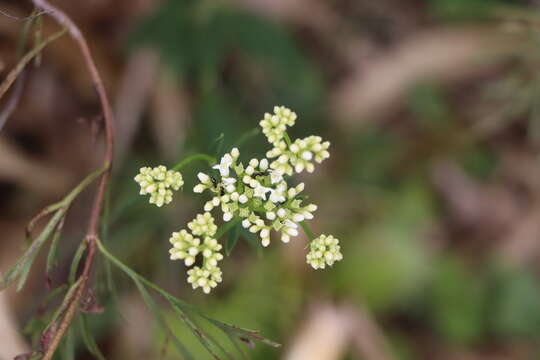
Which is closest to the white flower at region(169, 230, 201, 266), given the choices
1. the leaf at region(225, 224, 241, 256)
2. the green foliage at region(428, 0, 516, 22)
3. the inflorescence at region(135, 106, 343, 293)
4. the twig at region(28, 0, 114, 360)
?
the inflorescence at region(135, 106, 343, 293)

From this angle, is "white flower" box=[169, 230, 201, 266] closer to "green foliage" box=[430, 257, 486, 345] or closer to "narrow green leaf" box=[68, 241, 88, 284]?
"narrow green leaf" box=[68, 241, 88, 284]

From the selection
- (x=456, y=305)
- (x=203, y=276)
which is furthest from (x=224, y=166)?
(x=456, y=305)

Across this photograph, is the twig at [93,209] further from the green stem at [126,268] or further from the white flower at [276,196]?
the white flower at [276,196]

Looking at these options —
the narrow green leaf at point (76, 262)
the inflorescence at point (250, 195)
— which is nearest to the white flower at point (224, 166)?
the inflorescence at point (250, 195)

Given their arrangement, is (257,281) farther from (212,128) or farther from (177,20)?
(177,20)

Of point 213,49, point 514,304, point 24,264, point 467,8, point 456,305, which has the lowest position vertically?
point 514,304

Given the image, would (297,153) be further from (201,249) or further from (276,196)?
(201,249)

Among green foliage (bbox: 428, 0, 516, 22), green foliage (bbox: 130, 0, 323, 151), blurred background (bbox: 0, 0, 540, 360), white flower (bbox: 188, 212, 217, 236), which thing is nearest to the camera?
white flower (bbox: 188, 212, 217, 236)
